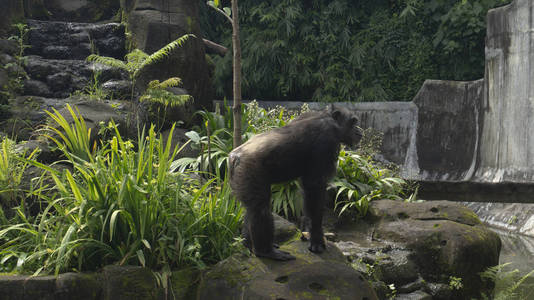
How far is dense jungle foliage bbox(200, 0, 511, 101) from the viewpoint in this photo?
1343 cm

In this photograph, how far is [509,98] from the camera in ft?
32.6

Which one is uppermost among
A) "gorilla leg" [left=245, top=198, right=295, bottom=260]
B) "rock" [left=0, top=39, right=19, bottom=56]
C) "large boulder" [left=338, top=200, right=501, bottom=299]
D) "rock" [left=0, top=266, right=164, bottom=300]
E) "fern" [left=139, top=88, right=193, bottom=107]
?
"rock" [left=0, top=39, right=19, bottom=56]

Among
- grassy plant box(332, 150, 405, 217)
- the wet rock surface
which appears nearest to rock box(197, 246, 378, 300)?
grassy plant box(332, 150, 405, 217)

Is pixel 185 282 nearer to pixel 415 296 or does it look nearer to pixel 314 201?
pixel 314 201

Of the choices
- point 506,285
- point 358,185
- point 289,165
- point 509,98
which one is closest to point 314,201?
point 289,165

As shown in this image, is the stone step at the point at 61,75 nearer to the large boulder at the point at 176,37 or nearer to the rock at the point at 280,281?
the large boulder at the point at 176,37

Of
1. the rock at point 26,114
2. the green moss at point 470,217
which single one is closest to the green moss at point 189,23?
the rock at point 26,114

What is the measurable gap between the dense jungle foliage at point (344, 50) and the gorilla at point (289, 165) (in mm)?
9988

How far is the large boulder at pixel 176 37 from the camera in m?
8.58

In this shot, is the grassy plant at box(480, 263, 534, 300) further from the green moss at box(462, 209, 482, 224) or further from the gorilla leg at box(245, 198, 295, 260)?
the gorilla leg at box(245, 198, 295, 260)

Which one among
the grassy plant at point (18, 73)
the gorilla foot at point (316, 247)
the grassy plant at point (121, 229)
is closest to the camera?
the grassy plant at point (121, 229)

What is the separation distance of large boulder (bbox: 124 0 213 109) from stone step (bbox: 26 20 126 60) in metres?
0.73

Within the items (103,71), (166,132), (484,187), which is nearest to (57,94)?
(103,71)

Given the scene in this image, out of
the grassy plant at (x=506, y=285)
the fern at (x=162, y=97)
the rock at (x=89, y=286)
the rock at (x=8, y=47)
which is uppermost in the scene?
the rock at (x=8, y=47)
